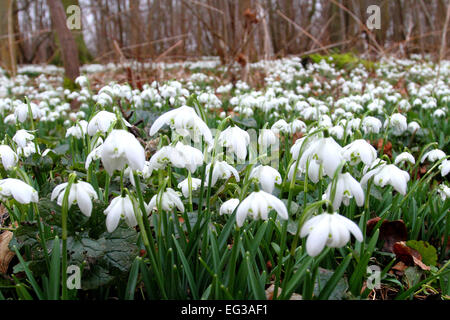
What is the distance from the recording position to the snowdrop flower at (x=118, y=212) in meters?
1.08

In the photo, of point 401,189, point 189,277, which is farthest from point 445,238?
point 189,277

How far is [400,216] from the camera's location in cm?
194

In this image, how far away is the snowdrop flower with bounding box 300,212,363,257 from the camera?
0.86m

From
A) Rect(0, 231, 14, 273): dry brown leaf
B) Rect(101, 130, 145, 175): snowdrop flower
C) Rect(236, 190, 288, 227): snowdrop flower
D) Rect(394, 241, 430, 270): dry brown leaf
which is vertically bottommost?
Rect(394, 241, 430, 270): dry brown leaf

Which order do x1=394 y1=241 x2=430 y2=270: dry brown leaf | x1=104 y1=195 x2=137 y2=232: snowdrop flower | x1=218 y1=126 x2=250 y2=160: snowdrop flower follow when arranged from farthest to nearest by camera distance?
A: 1. x1=394 y1=241 x2=430 y2=270: dry brown leaf
2. x1=218 y1=126 x2=250 y2=160: snowdrop flower
3. x1=104 y1=195 x2=137 y2=232: snowdrop flower

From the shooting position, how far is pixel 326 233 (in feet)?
2.84

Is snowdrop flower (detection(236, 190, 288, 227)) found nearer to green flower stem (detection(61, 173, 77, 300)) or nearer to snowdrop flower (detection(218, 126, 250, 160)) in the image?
snowdrop flower (detection(218, 126, 250, 160))

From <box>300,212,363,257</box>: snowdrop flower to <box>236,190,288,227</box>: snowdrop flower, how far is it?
0.10 metres

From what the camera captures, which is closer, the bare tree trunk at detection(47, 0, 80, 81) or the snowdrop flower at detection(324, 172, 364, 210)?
the snowdrop flower at detection(324, 172, 364, 210)

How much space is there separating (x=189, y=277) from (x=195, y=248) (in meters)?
0.12

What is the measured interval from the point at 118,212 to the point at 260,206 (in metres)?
0.42

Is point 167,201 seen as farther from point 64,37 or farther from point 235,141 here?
point 64,37

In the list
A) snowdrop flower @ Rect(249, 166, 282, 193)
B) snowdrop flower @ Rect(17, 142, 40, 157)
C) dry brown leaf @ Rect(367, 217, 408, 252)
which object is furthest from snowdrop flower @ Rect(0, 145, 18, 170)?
dry brown leaf @ Rect(367, 217, 408, 252)

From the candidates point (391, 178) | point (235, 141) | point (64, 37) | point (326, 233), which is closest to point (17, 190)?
point (235, 141)
